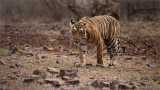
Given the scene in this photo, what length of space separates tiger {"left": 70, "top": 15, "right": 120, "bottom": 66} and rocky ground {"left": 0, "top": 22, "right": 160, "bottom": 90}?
1.36ft

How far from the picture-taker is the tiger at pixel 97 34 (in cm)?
665

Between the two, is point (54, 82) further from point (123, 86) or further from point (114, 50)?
point (114, 50)

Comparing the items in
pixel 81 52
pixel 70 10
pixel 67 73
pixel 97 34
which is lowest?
pixel 67 73

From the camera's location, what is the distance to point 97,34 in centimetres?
706

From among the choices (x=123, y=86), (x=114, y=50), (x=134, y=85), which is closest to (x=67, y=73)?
(x=123, y=86)

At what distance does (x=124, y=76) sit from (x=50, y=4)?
1142 cm

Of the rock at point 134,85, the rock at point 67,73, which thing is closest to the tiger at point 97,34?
the rock at point 67,73

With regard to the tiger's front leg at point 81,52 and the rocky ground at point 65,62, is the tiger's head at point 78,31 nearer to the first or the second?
the tiger's front leg at point 81,52

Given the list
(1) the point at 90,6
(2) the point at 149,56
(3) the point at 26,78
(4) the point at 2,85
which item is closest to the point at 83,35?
(3) the point at 26,78

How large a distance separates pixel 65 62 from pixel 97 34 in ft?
4.78

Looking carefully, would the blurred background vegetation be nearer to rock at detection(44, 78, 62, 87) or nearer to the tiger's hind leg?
the tiger's hind leg

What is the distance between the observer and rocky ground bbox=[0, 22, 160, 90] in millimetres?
5254

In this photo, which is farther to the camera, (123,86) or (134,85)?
(134,85)

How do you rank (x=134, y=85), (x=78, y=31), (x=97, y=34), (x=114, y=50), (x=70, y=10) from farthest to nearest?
1. (x=70, y=10)
2. (x=114, y=50)
3. (x=97, y=34)
4. (x=78, y=31)
5. (x=134, y=85)
